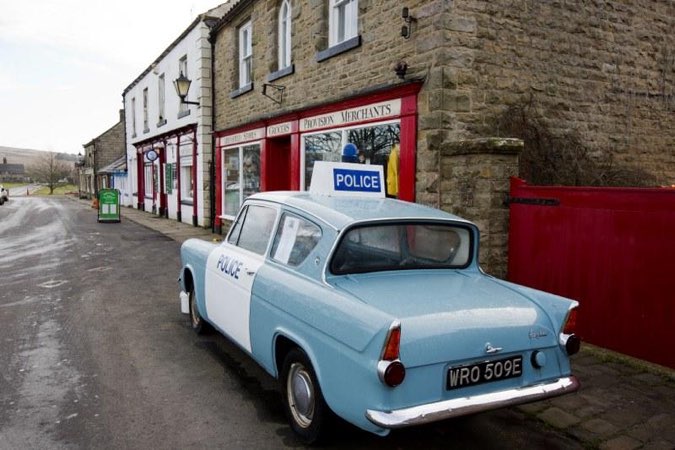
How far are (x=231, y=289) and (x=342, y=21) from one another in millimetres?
7270

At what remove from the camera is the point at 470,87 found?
7.41m

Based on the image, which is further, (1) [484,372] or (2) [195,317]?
(2) [195,317]

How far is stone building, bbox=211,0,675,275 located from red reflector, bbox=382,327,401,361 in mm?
4110

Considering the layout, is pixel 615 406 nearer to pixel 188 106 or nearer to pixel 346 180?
pixel 346 180

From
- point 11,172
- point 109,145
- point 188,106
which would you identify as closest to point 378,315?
point 188,106

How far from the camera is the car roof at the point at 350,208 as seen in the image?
3680mm

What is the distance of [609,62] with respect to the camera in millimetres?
8992

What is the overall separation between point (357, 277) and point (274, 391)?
1.41 meters

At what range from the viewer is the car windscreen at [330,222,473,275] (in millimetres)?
3584

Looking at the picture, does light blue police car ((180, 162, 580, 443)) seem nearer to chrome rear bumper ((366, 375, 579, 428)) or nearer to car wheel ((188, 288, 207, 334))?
chrome rear bumper ((366, 375, 579, 428))

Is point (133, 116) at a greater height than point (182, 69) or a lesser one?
lesser

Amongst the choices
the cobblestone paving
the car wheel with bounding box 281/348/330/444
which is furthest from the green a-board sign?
the cobblestone paving

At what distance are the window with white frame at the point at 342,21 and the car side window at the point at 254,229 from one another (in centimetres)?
596

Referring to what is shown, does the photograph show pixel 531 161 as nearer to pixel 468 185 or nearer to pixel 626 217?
pixel 468 185
